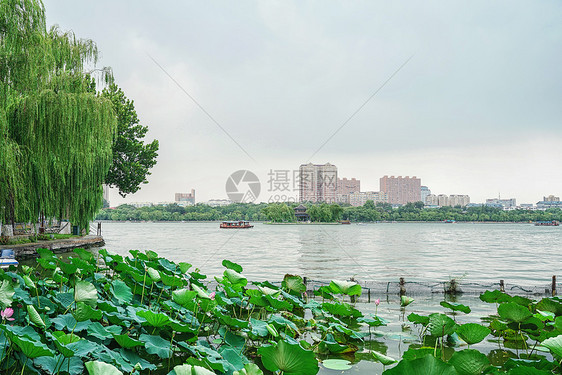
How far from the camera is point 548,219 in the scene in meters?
79.8

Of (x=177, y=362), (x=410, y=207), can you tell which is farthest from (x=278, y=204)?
(x=177, y=362)

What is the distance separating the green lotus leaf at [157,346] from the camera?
230cm

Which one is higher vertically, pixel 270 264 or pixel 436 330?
pixel 436 330

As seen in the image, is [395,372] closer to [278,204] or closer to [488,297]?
[488,297]

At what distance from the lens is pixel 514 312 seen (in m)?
3.13

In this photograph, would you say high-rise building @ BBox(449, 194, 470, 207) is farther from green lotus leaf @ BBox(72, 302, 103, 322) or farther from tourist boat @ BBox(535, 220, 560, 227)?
green lotus leaf @ BBox(72, 302, 103, 322)

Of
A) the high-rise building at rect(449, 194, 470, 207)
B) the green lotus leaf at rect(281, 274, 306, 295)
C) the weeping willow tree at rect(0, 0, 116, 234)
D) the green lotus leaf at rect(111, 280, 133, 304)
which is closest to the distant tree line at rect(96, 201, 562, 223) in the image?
the high-rise building at rect(449, 194, 470, 207)

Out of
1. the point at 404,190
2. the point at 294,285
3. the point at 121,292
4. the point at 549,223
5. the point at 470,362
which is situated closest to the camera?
the point at 470,362

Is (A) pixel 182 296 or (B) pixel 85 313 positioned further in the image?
(A) pixel 182 296

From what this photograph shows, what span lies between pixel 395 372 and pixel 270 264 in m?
13.7

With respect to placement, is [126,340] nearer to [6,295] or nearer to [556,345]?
[6,295]

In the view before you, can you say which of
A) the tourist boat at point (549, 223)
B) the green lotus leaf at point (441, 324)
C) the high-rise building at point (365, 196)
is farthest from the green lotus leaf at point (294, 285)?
the high-rise building at point (365, 196)

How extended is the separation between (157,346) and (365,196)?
356 ft

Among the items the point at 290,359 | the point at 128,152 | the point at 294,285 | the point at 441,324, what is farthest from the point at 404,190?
the point at 290,359
